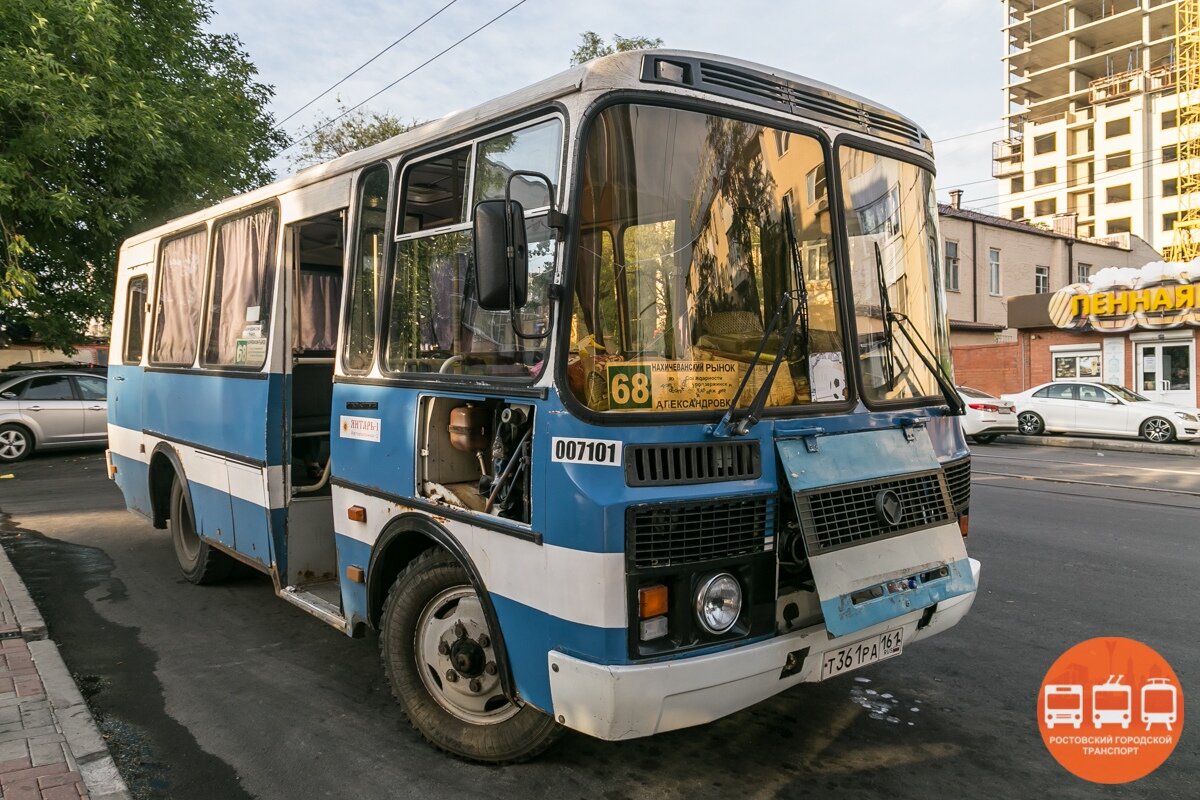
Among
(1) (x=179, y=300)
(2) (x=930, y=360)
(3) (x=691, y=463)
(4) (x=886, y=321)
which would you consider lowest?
(3) (x=691, y=463)

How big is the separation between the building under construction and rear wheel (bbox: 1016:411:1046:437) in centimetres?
4799

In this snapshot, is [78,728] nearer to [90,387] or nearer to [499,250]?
[499,250]

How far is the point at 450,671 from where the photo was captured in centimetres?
379

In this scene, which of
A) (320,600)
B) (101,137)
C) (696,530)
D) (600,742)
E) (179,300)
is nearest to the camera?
(696,530)

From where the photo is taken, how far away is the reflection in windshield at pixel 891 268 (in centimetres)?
384

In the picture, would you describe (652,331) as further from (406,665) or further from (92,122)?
(92,122)

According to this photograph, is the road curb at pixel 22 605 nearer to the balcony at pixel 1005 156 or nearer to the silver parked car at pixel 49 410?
the silver parked car at pixel 49 410

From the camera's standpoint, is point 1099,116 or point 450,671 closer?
point 450,671

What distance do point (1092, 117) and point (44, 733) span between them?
85236 millimetres

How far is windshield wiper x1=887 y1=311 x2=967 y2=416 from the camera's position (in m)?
4.04

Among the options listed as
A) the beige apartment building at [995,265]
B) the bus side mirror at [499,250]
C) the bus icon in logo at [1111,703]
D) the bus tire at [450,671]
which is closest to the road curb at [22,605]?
the bus tire at [450,671]

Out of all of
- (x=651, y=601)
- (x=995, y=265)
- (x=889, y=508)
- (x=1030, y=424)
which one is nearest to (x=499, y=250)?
(x=651, y=601)

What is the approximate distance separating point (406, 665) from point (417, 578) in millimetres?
424

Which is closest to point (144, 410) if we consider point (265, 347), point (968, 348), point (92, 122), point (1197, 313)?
point (265, 347)
